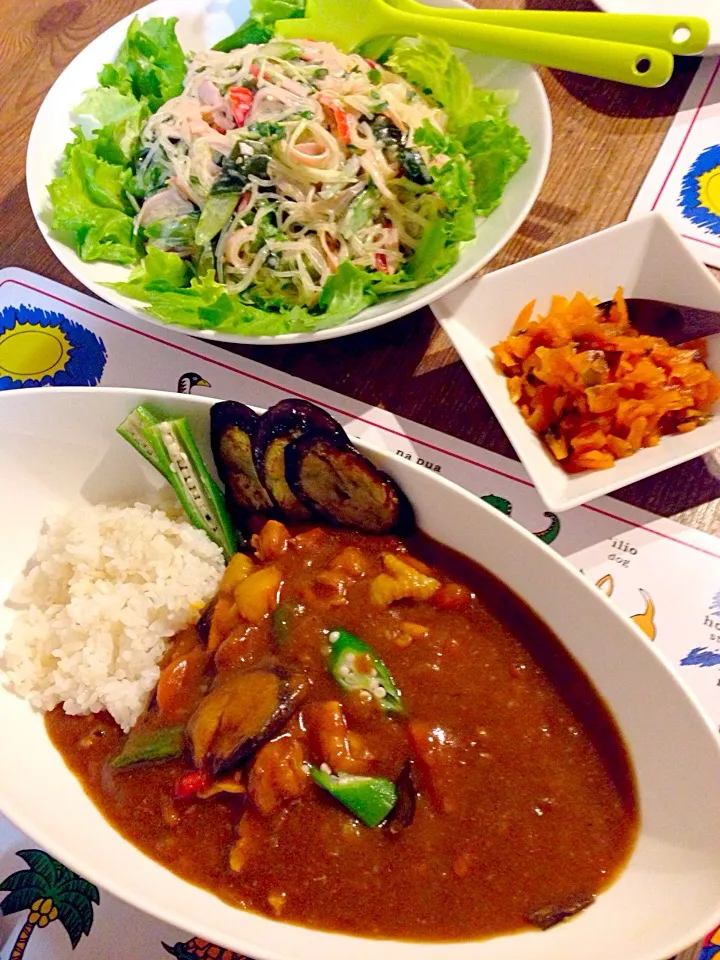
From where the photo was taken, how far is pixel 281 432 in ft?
5.26

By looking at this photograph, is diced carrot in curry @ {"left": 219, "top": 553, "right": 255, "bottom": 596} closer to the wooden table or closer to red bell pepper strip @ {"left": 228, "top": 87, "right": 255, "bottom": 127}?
the wooden table

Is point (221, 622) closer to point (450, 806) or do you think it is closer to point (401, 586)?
point (401, 586)

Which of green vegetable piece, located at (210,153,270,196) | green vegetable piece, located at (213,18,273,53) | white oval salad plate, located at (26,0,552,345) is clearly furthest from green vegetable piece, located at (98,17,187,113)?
green vegetable piece, located at (210,153,270,196)

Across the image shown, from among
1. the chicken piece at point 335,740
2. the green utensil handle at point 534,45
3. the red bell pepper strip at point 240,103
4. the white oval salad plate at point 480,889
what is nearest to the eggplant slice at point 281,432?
the white oval salad plate at point 480,889

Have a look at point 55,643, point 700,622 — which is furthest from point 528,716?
point 55,643

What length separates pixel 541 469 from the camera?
1754 mm

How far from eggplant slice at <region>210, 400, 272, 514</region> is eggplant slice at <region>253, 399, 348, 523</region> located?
1.1 inches

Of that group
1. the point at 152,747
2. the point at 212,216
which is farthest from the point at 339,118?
the point at 152,747

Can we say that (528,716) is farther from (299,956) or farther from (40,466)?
(40,466)

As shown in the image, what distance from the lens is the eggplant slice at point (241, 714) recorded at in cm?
144

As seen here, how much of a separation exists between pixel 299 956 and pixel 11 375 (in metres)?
1.84

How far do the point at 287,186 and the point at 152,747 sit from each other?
5.24 ft

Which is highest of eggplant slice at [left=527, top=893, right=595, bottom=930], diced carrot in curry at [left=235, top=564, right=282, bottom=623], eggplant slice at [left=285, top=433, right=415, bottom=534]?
eggplant slice at [left=285, top=433, right=415, bottom=534]

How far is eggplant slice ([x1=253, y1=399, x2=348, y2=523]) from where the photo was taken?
1.59 meters
